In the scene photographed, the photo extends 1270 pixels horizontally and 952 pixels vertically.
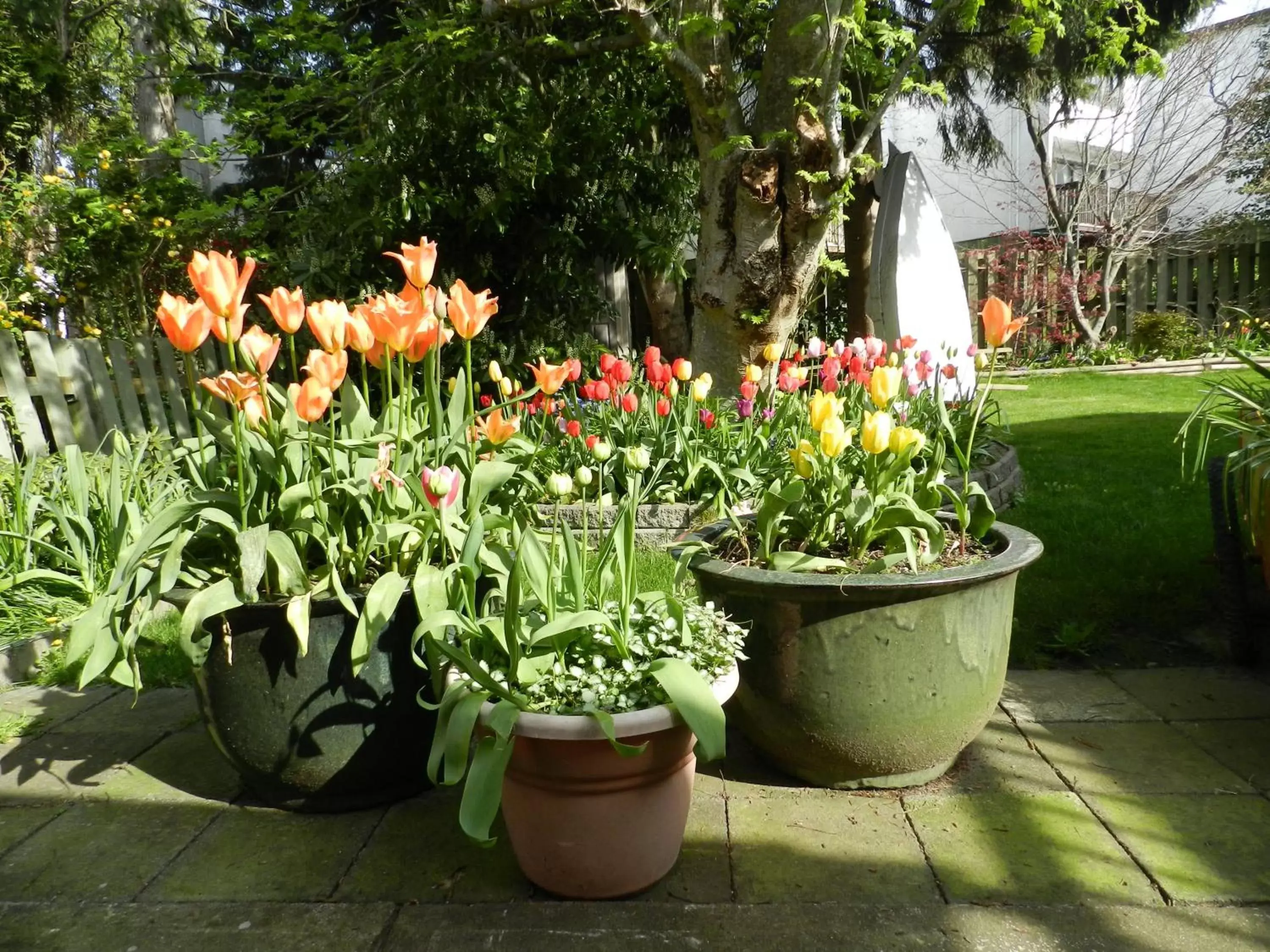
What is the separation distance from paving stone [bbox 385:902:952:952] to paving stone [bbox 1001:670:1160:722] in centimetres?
102

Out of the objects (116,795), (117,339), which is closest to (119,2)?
(117,339)

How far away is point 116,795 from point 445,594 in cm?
113

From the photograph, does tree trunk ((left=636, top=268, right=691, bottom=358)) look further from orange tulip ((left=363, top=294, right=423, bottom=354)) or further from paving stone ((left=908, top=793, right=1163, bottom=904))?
paving stone ((left=908, top=793, right=1163, bottom=904))

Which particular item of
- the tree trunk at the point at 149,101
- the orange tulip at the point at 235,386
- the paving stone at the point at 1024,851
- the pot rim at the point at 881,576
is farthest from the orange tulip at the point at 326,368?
the tree trunk at the point at 149,101

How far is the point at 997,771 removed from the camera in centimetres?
216

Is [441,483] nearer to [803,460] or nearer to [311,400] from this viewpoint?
[311,400]

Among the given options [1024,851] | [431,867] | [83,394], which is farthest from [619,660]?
[83,394]

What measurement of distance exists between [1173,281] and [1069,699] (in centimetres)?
1315

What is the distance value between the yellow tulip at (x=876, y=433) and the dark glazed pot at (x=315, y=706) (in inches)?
42.5

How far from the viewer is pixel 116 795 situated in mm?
2203

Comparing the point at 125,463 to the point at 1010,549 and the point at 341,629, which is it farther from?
the point at 1010,549

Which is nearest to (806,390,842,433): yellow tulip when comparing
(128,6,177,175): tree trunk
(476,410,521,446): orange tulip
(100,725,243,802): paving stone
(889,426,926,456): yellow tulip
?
(889,426,926,456): yellow tulip

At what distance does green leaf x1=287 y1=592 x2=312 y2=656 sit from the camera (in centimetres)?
182

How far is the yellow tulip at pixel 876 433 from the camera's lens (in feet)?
6.34
